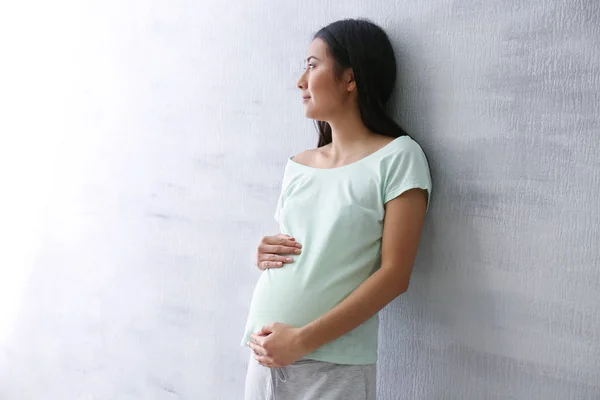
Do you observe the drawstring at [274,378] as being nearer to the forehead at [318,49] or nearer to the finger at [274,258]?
the finger at [274,258]

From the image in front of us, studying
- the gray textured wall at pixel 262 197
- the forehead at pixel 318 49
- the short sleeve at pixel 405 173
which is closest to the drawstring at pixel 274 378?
the gray textured wall at pixel 262 197

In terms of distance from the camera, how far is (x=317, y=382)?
1141mm

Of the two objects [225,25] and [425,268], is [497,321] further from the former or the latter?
[225,25]

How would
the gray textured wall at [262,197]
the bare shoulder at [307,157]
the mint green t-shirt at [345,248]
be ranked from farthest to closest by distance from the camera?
the bare shoulder at [307,157], the mint green t-shirt at [345,248], the gray textured wall at [262,197]

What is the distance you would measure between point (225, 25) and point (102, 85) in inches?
20.8

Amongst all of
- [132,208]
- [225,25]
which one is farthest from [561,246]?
[132,208]

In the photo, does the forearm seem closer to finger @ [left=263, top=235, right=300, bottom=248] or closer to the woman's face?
finger @ [left=263, top=235, right=300, bottom=248]

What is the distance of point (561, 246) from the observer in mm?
1024

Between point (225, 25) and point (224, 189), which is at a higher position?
point (225, 25)

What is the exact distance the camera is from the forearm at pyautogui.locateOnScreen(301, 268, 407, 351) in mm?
1092

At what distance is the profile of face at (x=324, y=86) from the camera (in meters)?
1.20

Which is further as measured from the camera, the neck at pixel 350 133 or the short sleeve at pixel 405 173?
the neck at pixel 350 133

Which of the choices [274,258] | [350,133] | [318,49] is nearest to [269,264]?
[274,258]

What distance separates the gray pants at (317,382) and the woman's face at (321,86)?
459mm
